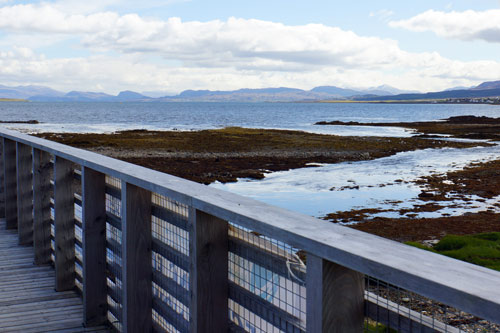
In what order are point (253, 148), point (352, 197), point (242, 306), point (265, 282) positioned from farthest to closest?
point (253, 148) < point (352, 197) < point (242, 306) < point (265, 282)

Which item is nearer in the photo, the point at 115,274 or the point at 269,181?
the point at 115,274

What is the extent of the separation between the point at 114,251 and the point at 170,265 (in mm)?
1007

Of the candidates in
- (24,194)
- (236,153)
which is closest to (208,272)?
(24,194)

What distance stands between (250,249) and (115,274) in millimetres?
1935

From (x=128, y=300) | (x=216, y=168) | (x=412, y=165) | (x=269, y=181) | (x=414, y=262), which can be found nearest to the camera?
(x=414, y=262)

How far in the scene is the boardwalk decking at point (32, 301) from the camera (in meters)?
4.00

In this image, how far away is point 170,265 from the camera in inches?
121

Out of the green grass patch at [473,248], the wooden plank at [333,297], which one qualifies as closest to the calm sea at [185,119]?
the green grass patch at [473,248]

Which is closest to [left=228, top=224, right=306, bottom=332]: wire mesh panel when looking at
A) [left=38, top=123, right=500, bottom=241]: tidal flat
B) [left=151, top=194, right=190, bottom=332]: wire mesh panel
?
[left=151, top=194, right=190, bottom=332]: wire mesh panel

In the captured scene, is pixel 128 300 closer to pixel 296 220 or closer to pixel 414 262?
pixel 296 220

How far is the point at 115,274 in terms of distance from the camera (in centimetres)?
387

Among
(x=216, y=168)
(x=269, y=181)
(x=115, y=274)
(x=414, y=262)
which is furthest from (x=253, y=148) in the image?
(x=414, y=262)

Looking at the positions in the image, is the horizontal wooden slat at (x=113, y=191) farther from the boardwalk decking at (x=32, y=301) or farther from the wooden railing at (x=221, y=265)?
the boardwalk decking at (x=32, y=301)

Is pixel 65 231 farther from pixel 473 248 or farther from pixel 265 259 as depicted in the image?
pixel 473 248
